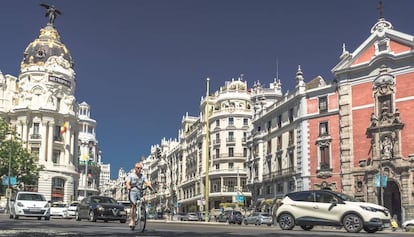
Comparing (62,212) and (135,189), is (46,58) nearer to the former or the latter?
(62,212)

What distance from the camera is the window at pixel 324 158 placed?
48.3 metres

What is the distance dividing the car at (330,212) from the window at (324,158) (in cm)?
3109

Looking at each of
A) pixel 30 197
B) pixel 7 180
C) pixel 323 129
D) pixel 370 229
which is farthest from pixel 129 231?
pixel 7 180

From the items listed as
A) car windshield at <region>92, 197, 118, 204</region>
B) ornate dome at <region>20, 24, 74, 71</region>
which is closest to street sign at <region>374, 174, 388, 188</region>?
car windshield at <region>92, 197, 118, 204</region>

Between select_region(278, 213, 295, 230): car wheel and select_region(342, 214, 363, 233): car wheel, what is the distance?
1926mm

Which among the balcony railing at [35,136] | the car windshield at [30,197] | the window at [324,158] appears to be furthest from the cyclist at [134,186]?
the balcony railing at [35,136]

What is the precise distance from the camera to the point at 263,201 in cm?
5894

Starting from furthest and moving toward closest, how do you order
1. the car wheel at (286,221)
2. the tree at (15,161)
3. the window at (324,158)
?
1. the tree at (15,161)
2. the window at (324,158)
3. the car wheel at (286,221)

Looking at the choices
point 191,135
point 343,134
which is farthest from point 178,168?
point 343,134

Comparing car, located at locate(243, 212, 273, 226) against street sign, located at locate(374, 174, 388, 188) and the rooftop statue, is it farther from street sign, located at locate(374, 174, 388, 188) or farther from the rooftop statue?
the rooftop statue

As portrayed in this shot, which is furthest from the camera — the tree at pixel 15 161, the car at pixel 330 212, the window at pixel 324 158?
the tree at pixel 15 161

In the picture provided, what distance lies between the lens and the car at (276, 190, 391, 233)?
52.8 ft

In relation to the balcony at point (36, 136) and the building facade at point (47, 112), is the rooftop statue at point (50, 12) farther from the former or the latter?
the balcony at point (36, 136)

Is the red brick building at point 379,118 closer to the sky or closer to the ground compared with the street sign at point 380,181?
closer to the sky
